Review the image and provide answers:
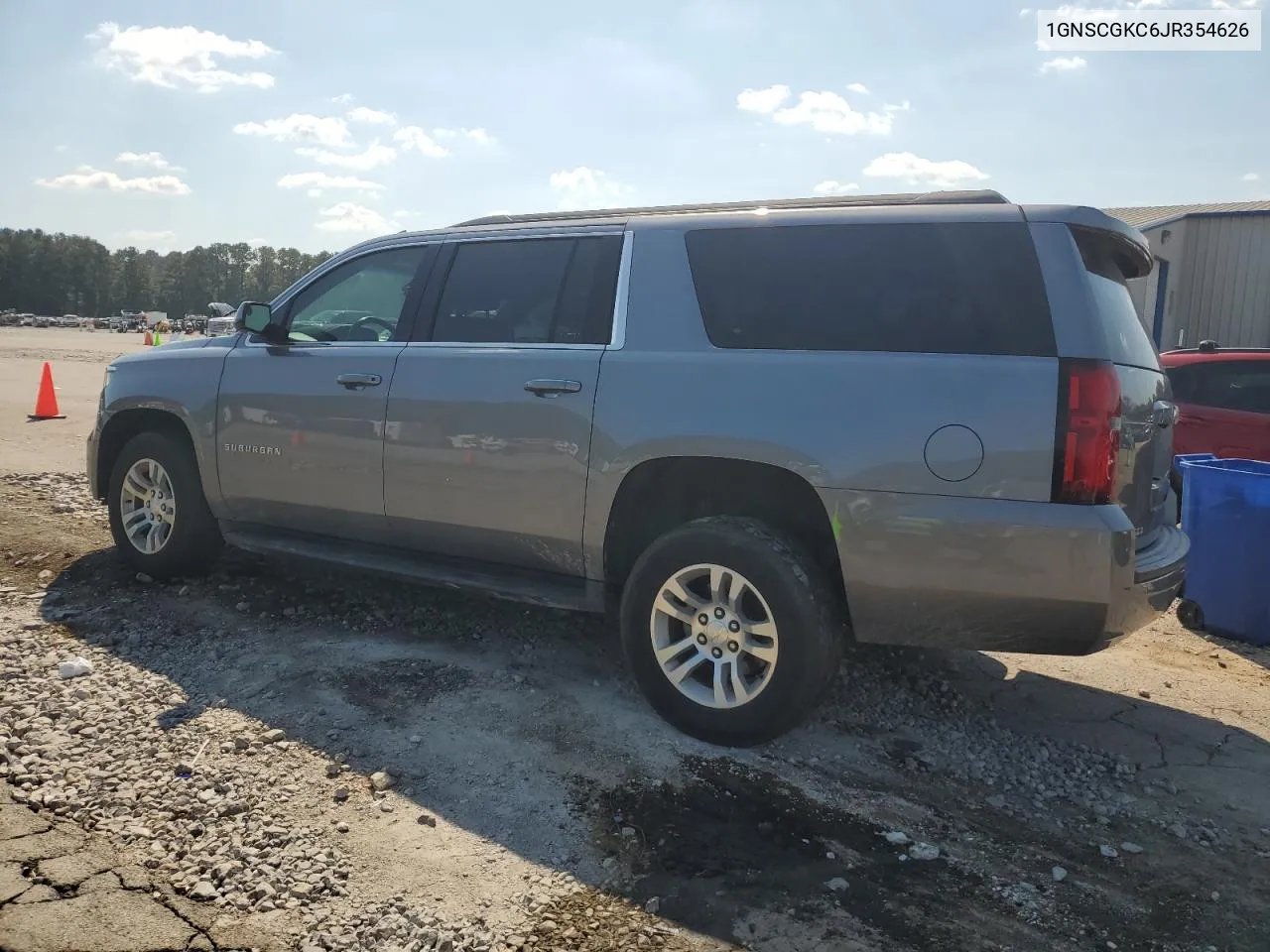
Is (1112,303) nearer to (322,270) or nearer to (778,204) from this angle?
(778,204)

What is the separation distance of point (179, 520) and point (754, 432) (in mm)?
3448

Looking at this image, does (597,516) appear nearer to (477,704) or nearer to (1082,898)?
(477,704)

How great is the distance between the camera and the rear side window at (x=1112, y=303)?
3297 mm

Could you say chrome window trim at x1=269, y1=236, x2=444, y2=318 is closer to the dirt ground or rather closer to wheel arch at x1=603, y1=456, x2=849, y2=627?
the dirt ground

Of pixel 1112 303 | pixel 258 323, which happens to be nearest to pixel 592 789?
pixel 1112 303

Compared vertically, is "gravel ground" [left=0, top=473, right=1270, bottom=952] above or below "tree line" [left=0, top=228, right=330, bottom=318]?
below

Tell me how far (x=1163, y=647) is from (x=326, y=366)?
15.4 feet

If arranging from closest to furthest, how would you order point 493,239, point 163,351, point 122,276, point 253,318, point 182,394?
1. point 493,239
2. point 253,318
3. point 182,394
4. point 163,351
5. point 122,276

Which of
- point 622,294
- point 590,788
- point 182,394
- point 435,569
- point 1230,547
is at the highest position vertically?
point 622,294

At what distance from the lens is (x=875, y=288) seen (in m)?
3.50

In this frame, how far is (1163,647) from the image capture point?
208 inches

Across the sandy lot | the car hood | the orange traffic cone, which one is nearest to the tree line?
the sandy lot

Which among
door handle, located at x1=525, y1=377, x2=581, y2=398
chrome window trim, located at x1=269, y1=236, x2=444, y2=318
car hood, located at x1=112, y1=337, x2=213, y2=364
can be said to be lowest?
door handle, located at x1=525, y1=377, x2=581, y2=398

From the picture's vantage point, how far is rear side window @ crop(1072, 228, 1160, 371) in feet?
10.8
